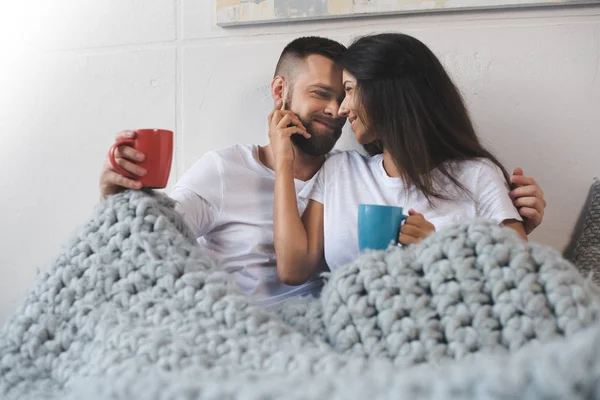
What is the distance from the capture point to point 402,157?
1.13 m

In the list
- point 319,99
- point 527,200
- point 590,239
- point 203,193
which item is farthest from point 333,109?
point 590,239

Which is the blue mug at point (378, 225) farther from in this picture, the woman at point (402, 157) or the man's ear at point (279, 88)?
the man's ear at point (279, 88)

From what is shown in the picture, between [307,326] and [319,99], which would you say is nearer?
[307,326]

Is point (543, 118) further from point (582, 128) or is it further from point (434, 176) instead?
point (434, 176)

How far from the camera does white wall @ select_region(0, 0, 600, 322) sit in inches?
49.4

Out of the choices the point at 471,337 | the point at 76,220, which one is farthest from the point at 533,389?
the point at 76,220

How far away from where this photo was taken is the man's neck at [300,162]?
134 centimetres

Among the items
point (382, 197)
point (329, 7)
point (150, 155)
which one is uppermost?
point (329, 7)

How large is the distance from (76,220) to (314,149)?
0.77 meters

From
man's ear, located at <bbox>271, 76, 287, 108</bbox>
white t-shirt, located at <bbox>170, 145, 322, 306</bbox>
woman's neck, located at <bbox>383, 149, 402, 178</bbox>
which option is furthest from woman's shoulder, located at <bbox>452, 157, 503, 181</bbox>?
man's ear, located at <bbox>271, 76, 287, 108</bbox>

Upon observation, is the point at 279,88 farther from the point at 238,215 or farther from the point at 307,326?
the point at 307,326

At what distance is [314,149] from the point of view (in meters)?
1.30

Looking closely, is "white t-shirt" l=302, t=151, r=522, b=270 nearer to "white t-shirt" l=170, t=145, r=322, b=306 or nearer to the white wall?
"white t-shirt" l=170, t=145, r=322, b=306

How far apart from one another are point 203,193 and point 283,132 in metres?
0.24
